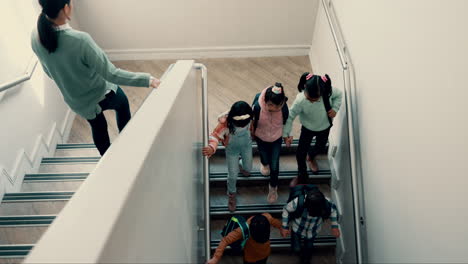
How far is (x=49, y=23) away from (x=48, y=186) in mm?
2475

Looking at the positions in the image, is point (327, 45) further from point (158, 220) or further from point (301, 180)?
point (158, 220)

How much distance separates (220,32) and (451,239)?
14.8ft

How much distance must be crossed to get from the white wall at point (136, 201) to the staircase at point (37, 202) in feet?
5.56

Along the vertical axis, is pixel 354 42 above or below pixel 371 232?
above

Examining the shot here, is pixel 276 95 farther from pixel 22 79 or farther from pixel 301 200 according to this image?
pixel 22 79

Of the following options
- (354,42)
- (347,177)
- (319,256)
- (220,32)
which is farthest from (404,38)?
(220,32)

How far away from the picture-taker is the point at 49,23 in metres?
2.23

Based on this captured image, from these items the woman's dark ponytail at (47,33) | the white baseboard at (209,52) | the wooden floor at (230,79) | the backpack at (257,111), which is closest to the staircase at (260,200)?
the wooden floor at (230,79)

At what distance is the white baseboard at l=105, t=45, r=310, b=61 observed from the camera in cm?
622

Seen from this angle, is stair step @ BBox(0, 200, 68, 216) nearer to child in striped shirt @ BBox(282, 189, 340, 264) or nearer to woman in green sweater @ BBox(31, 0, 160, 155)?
woman in green sweater @ BBox(31, 0, 160, 155)

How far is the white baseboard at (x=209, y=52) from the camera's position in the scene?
6.22m

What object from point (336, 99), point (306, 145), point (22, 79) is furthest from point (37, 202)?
point (336, 99)

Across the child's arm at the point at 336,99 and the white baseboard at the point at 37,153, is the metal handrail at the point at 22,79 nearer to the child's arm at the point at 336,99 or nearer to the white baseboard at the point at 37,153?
the white baseboard at the point at 37,153

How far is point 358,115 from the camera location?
3.95 meters
